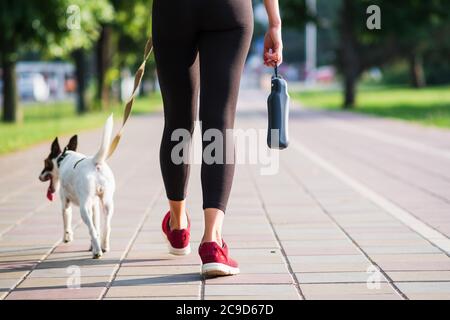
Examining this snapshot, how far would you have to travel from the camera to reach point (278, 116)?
4.39 m

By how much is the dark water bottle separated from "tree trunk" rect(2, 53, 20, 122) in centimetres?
1946

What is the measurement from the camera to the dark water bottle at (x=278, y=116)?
169 inches

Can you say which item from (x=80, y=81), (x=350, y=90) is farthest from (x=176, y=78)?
(x=80, y=81)

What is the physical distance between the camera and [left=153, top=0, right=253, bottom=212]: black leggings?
432cm

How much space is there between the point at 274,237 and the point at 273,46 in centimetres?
151

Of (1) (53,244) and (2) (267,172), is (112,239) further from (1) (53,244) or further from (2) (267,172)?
(2) (267,172)

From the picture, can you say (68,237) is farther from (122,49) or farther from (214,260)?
(122,49)

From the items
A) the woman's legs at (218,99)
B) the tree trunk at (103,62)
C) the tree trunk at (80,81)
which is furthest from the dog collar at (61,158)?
the tree trunk at (103,62)

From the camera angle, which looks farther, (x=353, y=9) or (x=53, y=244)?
(x=353, y=9)
